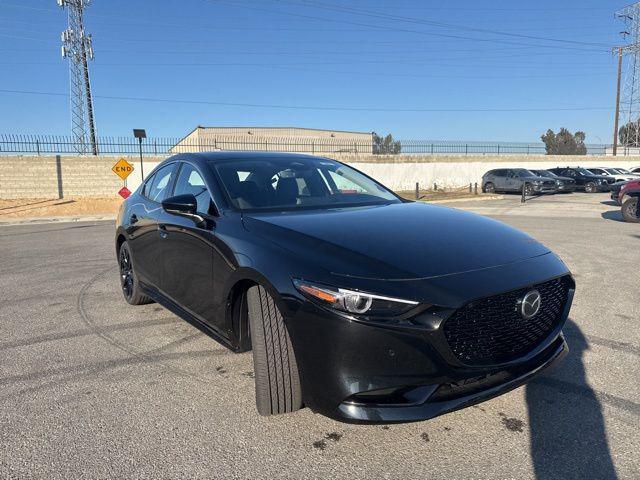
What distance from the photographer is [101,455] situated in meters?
2.51

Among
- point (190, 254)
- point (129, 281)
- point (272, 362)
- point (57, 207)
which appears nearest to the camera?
point (272, 362)

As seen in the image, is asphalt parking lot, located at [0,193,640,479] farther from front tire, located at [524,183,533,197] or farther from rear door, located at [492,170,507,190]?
rear door, located at [492,170,507,190]

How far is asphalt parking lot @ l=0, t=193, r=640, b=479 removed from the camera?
2.42m

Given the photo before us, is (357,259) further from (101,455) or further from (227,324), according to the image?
(101,455)

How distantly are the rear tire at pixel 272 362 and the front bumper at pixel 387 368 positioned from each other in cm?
17

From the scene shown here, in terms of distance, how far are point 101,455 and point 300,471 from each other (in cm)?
105

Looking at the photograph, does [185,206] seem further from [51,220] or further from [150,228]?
[51,220]

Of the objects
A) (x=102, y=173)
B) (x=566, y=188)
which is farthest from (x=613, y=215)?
(x=102, y=173)

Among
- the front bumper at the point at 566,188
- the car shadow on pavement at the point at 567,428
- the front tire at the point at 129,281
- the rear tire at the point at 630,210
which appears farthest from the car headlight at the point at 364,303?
the front bumper at the point at 566,188

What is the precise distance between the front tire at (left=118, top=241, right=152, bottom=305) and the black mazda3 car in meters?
1.44

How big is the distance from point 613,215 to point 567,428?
565 inches

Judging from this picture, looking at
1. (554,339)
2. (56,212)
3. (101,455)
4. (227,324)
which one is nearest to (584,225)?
(554,339)

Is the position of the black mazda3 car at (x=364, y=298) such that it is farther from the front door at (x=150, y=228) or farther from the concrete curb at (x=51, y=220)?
the concrete curb at (x=51, y=220)

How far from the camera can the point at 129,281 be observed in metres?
5.18
